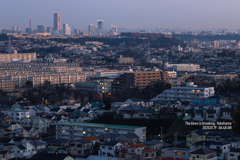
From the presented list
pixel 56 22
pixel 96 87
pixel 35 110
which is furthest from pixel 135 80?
pixel 56 22

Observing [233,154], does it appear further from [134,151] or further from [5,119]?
[5,119]

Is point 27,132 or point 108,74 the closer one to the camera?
point 27,132

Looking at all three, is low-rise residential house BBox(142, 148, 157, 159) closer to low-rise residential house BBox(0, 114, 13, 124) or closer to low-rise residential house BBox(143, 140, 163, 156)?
low-rise residential house BBox(143, 140, 163, 156)

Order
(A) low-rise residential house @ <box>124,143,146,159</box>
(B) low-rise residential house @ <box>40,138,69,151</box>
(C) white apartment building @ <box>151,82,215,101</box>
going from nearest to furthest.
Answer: (A) low-rise residential house @ <box>124,143,146,159</box> → (B) low-rise residential house @ <box>40,138,69,151</box> → (C) white apartment building @ <box>151,82,215,101</box>

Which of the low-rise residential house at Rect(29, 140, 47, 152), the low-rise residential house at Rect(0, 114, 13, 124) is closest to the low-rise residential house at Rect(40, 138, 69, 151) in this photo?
the low-rise residential house at Rect(29, 140, 47, 152)

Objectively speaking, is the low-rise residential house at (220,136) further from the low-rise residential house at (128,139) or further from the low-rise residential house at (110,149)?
the low-rise residential house at (110,149)

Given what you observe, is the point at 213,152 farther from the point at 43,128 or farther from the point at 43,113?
the point at 43,113

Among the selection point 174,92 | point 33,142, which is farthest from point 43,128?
point 174,92

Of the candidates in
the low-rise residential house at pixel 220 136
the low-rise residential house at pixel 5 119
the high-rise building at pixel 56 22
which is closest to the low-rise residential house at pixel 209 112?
the low-rise residential house at pixel 220 136
